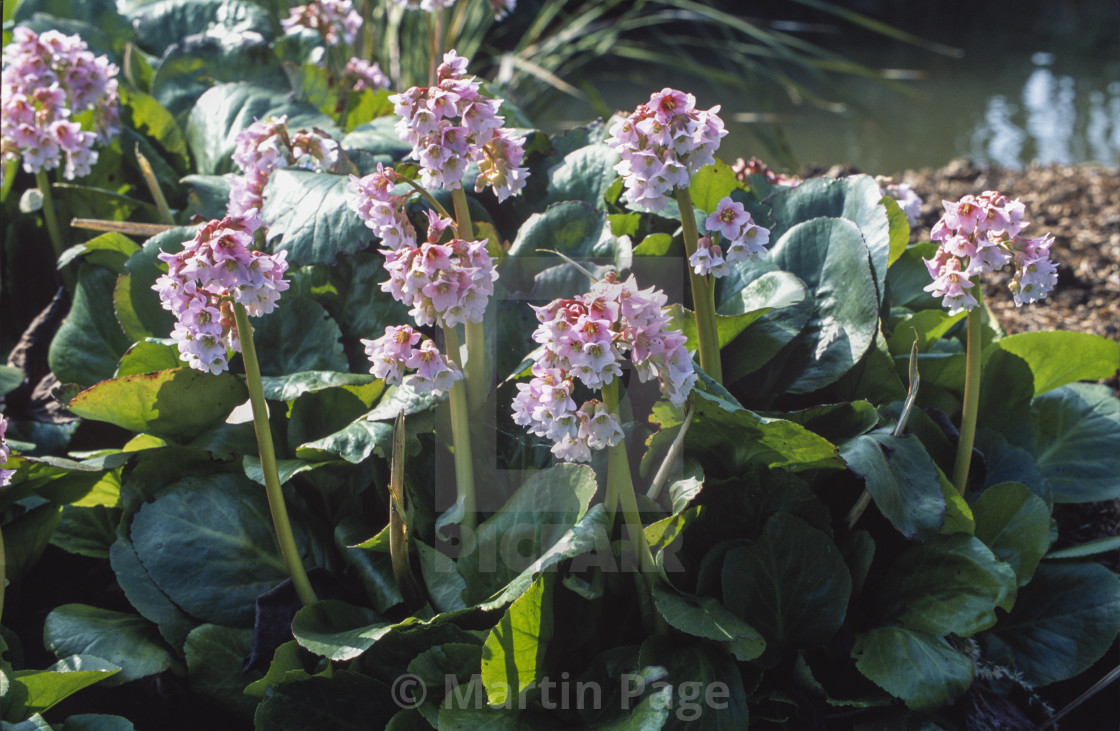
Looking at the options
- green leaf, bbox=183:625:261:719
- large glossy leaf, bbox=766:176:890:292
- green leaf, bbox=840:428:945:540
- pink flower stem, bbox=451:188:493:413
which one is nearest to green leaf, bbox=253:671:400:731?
green leaf, bbox=183:625:261:719

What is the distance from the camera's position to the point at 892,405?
166 cm

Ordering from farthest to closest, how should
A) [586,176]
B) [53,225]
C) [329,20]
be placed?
1. [329,20]
2. [53,225]
3. [586,176]

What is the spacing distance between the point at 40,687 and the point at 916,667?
1.33 metres

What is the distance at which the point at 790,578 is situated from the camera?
58.2 inches

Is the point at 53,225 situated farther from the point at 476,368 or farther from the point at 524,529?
the point at 524,529

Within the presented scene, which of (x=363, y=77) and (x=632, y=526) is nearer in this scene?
(x=632, y=526)

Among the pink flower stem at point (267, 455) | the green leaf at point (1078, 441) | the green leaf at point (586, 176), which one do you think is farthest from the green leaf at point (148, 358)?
the green leaf at point (1078, 441)

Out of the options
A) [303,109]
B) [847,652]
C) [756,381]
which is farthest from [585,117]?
[847,652]

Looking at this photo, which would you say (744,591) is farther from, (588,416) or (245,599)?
(245,599)

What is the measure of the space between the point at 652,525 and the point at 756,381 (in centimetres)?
47

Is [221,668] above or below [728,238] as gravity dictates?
below

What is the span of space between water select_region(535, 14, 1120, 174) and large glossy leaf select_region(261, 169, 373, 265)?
10.6ft

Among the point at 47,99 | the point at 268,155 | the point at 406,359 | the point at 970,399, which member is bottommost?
A: the point at 970,399
